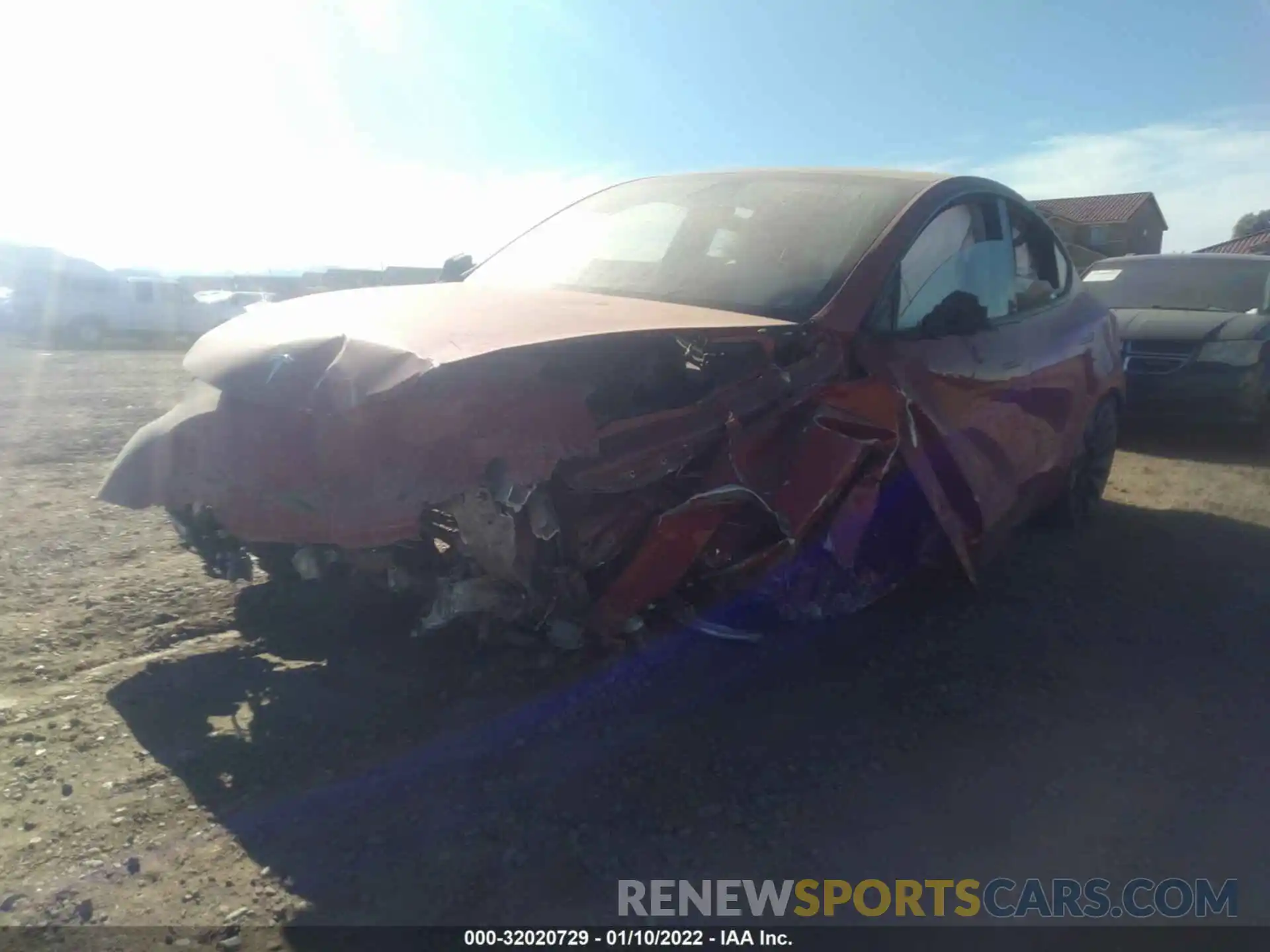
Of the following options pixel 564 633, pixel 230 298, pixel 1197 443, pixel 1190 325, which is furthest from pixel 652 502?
pixel 230 298

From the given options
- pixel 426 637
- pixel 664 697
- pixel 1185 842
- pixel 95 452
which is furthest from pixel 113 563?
pixel 1185 842

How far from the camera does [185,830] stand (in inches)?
106

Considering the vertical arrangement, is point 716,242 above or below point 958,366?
above

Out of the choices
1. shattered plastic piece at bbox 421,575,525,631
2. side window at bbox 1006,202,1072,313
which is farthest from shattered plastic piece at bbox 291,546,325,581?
side window at bbox 1006,202,1072,313

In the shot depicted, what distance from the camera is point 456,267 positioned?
5.33 m

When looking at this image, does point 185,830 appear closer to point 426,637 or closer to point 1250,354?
point 426,637

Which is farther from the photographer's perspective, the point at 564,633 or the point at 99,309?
the point at 99,309

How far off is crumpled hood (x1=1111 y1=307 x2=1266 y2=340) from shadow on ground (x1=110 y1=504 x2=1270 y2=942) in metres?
4.94

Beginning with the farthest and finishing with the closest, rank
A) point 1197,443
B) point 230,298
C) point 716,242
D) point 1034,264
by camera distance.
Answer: point 230,298
point 1197,443
point 1034,264
point 716,242

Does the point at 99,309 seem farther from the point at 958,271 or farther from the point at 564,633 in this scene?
the point at 564,633

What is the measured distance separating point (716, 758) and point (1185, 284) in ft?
28.2

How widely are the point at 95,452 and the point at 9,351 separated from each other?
1487cm

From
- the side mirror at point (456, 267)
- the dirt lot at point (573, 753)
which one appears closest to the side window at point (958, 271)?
the dirt lot at point (573, 753)

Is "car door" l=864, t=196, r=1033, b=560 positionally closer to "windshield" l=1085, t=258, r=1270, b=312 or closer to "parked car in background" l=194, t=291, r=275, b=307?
"windshield" l=1085, t=258, r=1270, b=312
